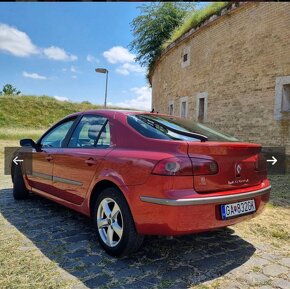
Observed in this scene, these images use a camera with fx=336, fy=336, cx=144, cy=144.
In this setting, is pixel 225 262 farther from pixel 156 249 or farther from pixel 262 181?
pixel 262 181

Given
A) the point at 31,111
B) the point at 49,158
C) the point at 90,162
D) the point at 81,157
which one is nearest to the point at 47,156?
the point at 49,158

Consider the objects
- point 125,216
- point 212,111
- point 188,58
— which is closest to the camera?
point 125,216

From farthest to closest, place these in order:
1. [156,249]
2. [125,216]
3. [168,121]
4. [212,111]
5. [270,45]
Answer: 1. [212,111]
2. [270,45]
3. [168,121]
4. [156,249]
5. [125,216]

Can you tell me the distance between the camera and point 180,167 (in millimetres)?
2871

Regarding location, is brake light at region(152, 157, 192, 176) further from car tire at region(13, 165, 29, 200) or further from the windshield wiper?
car tire at region(13, 165, 29, 200)

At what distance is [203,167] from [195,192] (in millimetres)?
236

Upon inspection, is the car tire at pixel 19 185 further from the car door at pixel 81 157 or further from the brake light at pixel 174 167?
the brake light at pixel 174 167

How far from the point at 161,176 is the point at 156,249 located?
109 centimetres

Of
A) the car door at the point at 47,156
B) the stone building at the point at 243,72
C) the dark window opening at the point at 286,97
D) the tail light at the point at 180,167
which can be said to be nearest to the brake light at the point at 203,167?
the tail light at the point at 180,167

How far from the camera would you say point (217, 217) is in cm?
303

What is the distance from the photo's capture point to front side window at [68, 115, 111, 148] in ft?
12.2

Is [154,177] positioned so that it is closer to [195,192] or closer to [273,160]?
[195,192]

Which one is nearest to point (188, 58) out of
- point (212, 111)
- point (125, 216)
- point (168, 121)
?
point (212, 111)

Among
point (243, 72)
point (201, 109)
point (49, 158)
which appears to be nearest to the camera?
point (49, 158)
